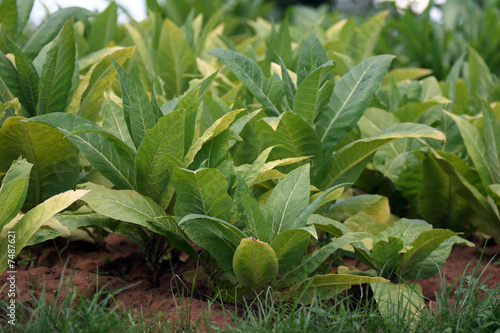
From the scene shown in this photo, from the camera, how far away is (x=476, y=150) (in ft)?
8.13

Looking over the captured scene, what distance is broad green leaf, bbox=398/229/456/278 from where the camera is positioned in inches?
75.4

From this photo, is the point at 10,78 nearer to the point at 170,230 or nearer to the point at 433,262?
the point at 170,230

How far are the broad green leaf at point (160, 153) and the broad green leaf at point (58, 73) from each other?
0.62 metres

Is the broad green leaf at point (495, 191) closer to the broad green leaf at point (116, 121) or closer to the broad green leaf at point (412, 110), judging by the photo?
the broad green leaf at point (412, 110)

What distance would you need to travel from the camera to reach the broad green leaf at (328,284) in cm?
184

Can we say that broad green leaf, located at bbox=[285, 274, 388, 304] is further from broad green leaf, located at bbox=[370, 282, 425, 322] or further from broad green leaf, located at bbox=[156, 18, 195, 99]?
broad green leaf, located at bbox=[156, 18, 195, 99]

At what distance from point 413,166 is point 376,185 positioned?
27 cm

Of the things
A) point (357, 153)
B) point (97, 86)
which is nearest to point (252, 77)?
point (357, 153)

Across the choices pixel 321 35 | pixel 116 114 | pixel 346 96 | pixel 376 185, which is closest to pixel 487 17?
pixel 321 35

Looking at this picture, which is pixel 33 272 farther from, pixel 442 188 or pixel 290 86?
pixel 442 188

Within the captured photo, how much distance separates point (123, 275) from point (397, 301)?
1.14 meters

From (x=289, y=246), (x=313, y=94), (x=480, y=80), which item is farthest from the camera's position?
(x=480, y=80)

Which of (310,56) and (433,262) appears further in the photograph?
(310,56)

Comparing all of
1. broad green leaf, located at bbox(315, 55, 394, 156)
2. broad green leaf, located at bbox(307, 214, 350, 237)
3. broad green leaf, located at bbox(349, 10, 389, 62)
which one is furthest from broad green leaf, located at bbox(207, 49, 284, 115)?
broad green leaf, located at bbox(349, 10, 389, 62)
